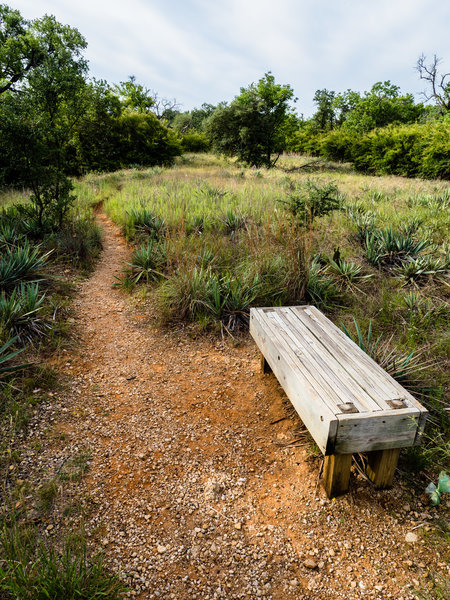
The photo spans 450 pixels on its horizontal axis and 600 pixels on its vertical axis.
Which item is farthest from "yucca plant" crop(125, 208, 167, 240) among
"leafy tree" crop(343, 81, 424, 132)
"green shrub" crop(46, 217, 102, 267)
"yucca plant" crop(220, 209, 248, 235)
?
"leafy tree" crop(343, 81, 424, 132)

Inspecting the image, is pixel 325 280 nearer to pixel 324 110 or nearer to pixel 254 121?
pixel 254 121

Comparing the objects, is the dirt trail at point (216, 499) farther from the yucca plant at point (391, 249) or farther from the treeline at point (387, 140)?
the treeline at point (387, 140)

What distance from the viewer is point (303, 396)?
200 centimetres

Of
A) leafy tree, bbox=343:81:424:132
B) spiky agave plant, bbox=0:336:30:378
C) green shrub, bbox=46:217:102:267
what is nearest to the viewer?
spiky agave plant, bbox=0:336:30:378

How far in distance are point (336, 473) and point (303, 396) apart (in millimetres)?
472

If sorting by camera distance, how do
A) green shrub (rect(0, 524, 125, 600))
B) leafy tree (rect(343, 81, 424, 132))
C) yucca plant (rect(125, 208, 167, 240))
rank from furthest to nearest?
leafy tree (rect(343, 81, 424, 132))
yucca plant (rect(125, 208, 167, 240))
green shrub (rect(0, 524, 125, 600))

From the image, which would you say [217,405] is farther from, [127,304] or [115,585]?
[127,304]

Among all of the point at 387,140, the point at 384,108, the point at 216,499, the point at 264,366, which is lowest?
the point at 216,499

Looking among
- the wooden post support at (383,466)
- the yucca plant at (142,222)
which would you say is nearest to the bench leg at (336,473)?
the wooden post support at (383,466)

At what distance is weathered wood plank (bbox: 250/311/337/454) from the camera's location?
1.74 metres

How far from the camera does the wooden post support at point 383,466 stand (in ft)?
6.37

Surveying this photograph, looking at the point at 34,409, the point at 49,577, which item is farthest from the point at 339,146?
the point at 49,577

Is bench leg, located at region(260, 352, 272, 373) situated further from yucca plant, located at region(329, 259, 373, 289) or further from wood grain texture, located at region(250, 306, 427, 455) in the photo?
yucca plant, located at region(329, 259, 373, 289)

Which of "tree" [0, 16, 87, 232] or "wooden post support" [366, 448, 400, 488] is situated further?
"tree" [0, 16, 87, 232]
